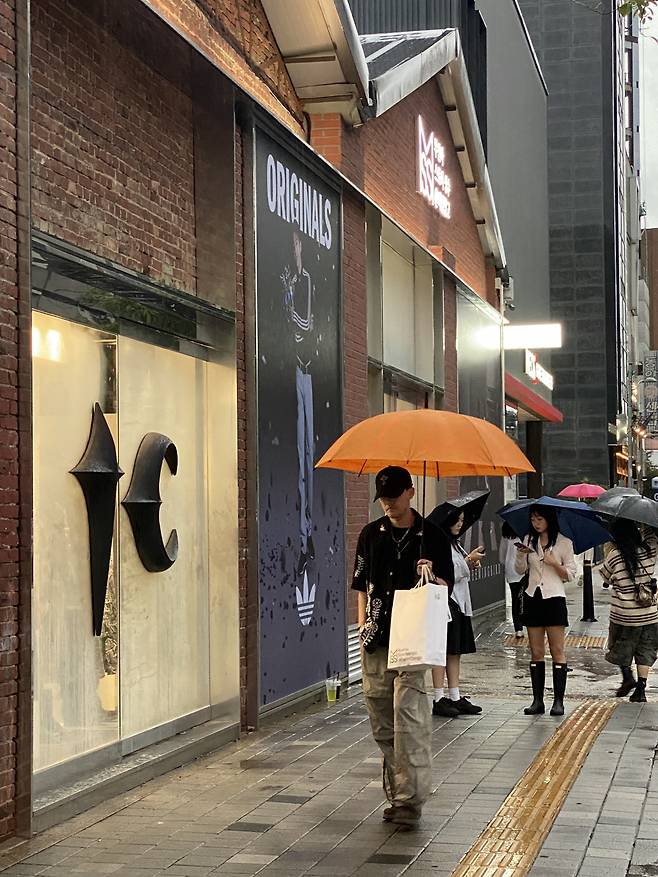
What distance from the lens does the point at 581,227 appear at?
4866cm

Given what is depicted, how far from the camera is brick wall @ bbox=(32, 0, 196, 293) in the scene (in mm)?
7711

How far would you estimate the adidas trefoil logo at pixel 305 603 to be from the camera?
11.0m

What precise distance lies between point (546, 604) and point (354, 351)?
3498mm

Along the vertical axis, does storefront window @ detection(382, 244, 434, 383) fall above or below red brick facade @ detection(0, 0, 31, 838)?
above

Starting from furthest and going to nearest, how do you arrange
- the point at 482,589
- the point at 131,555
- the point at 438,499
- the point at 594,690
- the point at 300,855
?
the point at 482,589
the point at 438,499
the point at 594,690
the point at 131,555
the point at 300,855

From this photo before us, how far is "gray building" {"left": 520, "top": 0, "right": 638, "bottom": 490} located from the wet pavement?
39001 millimetres

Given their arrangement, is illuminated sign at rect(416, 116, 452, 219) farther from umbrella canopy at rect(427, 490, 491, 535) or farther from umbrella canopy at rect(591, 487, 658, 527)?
umbrella canopy at rect(427, 490, 491, 535)

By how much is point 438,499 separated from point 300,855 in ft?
38.1

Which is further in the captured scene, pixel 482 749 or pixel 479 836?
pixel 482 749

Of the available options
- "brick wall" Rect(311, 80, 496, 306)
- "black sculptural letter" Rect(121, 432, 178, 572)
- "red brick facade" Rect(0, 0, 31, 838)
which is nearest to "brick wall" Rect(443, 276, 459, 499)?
"brick wall" Rect(311, 80, 496, 306)

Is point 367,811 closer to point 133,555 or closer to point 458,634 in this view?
point 133,555

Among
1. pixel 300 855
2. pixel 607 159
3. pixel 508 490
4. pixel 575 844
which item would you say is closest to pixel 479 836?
pixel 575 844

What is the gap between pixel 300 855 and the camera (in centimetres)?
621

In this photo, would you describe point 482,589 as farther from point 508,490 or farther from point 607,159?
point 607,159
